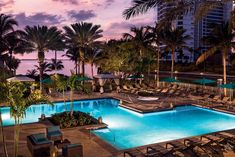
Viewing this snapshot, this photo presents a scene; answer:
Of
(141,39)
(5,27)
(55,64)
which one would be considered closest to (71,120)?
(5,27)

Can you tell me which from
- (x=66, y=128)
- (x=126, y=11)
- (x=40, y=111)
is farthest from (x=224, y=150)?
(x=40, y=111)

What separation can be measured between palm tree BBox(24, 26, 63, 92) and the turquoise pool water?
9022 millimetres

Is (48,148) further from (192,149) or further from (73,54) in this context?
(73,54)

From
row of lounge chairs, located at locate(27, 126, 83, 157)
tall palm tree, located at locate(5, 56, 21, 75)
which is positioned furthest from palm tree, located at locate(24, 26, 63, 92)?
row of lounge chairs, located at locate(27, 126, 83, 157)

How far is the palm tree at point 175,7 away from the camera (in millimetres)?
9258

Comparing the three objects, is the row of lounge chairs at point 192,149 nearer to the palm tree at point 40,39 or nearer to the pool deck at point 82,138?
the pool deck at point 82,138

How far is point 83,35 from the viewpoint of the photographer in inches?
1271

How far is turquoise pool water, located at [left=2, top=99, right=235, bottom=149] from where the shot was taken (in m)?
13.7

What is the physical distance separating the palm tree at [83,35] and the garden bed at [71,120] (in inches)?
687

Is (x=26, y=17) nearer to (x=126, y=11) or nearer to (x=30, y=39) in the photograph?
(x=30, y=39)

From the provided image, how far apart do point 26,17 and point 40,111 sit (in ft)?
66.3

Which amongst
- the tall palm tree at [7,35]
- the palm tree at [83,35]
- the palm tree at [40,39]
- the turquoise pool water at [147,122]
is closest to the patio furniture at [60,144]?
the turquoise pool water at [147,122]

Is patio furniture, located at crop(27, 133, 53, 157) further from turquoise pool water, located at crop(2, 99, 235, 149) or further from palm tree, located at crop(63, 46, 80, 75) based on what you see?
palm tree, located at crop(63, 46, 80, 75)

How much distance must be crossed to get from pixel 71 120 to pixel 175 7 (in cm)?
761
